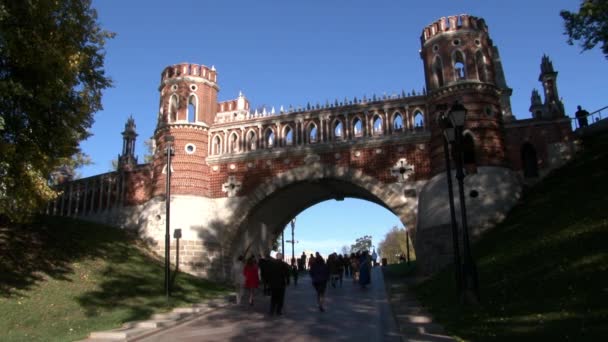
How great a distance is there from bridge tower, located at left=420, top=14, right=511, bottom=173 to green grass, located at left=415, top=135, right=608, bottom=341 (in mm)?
3063

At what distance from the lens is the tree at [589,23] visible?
15.0m

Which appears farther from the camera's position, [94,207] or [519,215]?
[94,207]

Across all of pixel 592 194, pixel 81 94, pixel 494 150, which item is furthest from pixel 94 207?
pixel 592 194

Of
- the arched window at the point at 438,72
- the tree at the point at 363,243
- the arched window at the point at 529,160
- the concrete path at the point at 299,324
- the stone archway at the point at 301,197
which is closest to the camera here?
the concrete path at the point at 299,324

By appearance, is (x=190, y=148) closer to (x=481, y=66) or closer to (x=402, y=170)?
(x=402, y=170)

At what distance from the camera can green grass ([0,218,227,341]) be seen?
11118 millimetres

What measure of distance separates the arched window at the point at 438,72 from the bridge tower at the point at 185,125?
1137 cm

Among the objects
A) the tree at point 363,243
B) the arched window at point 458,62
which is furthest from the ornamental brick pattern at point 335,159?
the tree at point 363,243

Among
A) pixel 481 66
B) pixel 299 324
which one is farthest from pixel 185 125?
pixel 299 324

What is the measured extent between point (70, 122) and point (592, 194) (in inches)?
605

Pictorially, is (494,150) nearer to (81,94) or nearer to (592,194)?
(592,194)

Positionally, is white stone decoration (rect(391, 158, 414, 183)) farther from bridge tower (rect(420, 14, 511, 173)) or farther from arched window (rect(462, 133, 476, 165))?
arched window (rect(462, 133, 476, 165))

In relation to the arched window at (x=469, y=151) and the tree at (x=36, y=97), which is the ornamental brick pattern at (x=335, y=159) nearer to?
the arched window at (x=469, y=151)

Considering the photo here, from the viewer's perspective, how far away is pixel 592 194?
47.6 feet
